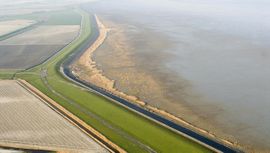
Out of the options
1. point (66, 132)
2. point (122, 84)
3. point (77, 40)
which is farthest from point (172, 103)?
point (77, 40)

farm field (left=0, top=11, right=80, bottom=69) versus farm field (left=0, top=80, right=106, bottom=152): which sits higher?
farm field (left=0, top=80, right=106, bottom=152)

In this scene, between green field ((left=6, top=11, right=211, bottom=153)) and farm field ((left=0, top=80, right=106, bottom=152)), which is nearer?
green field ((left=6, top=11, right=211, bottom=153))

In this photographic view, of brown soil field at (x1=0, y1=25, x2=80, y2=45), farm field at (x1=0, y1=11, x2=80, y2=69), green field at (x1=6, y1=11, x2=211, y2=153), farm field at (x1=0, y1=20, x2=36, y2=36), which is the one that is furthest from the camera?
farm field at (x1=0, y1=20, x2=36, y2=36)

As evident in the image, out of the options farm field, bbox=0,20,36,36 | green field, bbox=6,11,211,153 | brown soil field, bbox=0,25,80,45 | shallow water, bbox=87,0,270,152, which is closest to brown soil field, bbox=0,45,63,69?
brown soil field, bbox=0,25,80,45

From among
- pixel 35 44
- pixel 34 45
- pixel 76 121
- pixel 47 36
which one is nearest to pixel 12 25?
pixel 47 36

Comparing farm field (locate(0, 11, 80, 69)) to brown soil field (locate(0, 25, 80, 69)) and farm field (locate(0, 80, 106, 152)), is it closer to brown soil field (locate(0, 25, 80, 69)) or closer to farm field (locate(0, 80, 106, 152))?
brown soil field (locate(0, 25, 80, 69))

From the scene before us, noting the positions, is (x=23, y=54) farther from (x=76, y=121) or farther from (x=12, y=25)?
(x=12, y=25)

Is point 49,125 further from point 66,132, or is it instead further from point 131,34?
point 131,34
